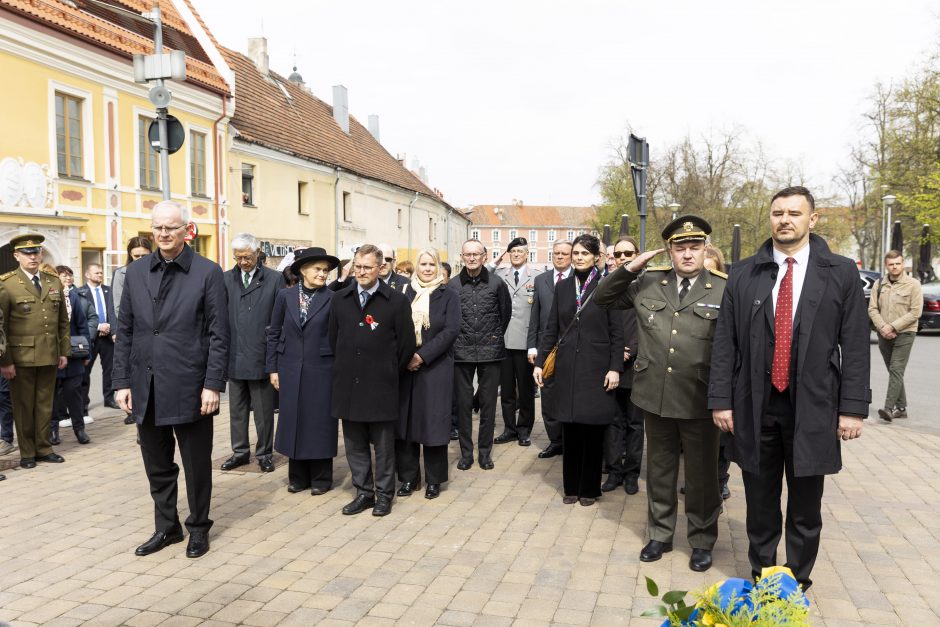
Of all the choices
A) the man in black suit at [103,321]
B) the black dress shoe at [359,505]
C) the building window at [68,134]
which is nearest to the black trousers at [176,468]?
the black dress shoe at [359,505]

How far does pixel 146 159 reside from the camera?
60.0 feet

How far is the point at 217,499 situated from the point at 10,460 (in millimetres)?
2477

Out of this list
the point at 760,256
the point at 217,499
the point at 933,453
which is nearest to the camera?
the point at 760,256

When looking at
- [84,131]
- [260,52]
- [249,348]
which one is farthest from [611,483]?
[260,52]

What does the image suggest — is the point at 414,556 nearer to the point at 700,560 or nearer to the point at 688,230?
the point at 700,560

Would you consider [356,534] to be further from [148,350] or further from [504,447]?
[504,447]

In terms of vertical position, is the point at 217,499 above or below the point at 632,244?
below

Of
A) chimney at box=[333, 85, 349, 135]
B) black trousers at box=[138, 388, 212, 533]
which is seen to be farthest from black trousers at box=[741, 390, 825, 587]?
chimney at box=[333, 85, 349, 135]

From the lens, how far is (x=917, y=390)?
11.7 meters

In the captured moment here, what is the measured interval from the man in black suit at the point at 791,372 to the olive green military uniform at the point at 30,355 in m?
6.14

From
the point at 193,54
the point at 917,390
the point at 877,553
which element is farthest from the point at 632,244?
the point at 193,54

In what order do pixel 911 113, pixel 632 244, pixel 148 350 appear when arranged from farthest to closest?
pixel 911 113 < pixel 632 244 < pixel 148 350

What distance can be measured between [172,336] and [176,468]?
94cm

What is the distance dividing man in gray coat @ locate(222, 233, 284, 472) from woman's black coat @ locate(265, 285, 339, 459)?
0.65 m
